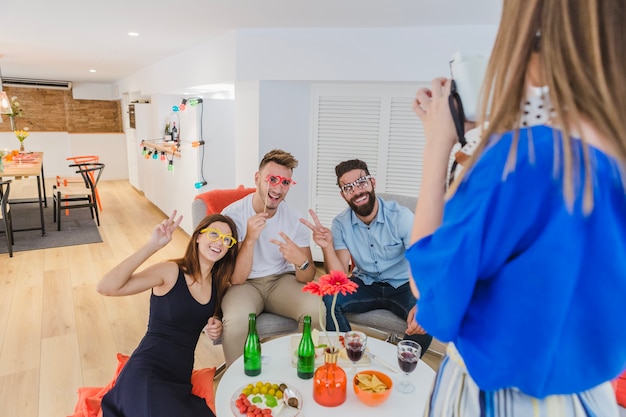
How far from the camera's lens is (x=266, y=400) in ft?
4.69

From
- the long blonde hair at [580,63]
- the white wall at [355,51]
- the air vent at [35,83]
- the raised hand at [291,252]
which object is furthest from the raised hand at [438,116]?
the air vent at [35,83]

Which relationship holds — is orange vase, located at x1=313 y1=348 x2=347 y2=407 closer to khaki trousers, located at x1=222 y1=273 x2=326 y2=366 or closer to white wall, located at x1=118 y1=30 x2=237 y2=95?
khaki trousers, located at x1=222 y1=273 x2=326 y2=366

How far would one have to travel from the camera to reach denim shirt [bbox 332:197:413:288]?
2.39 meters

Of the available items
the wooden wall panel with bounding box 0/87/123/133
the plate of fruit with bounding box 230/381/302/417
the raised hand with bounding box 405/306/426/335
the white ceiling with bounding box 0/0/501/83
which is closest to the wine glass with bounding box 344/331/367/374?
the plate of fruit with bounding box 230/381/302/417

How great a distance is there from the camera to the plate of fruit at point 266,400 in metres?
1.37

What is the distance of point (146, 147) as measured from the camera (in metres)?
5.97

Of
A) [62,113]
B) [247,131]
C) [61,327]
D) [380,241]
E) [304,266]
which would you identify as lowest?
[61,327]

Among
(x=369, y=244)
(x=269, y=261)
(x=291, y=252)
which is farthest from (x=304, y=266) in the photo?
(x=369, y=244)

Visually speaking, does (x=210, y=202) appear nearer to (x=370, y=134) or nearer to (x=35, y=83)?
(x=370, y=134)

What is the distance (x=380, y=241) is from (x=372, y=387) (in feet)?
3.47

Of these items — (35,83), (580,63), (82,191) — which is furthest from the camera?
(35,83)

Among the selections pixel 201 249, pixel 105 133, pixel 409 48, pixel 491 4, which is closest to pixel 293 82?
pixel 409 48

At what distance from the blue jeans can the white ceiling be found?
1.74 m

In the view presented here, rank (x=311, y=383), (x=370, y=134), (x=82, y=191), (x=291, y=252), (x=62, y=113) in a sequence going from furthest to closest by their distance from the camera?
(x=62, y=113), (x=82, y=191), (x=370, y=134), (x=291, y=252), (x=311, y=383)
